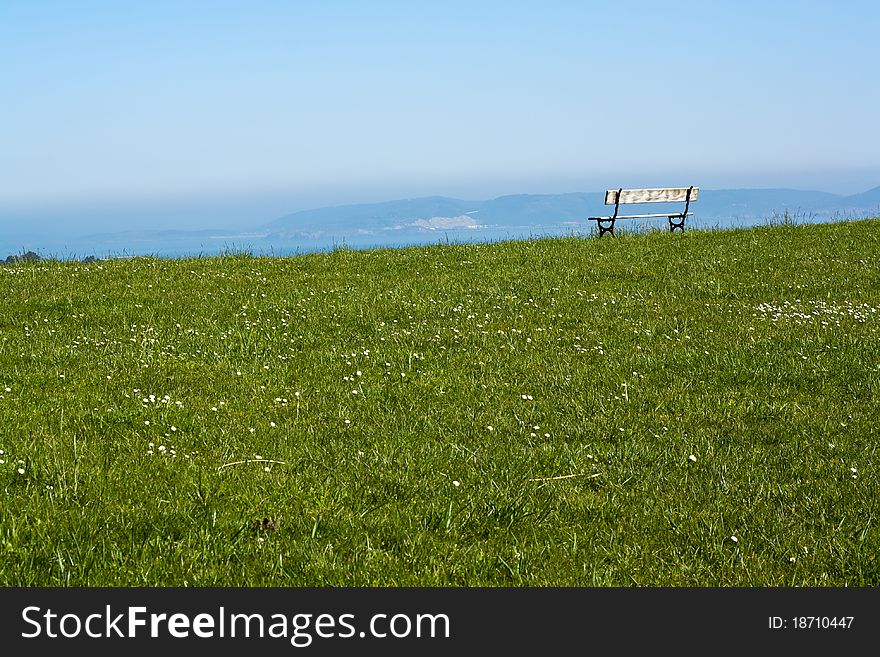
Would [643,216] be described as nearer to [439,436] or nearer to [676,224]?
[676,224]

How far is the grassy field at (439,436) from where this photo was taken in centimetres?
519

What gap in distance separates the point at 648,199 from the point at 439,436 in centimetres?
2030

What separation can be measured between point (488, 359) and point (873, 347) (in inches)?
199

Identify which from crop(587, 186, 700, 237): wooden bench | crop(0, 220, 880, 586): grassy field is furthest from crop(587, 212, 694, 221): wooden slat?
crop(0, 220, 880, 586): grassy field

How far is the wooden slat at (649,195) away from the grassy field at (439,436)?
34.7ft

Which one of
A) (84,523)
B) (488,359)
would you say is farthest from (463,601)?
(488,359)

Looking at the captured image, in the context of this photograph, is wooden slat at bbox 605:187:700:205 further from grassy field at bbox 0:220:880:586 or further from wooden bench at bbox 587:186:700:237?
grassy field at bbox 0:220:880:586

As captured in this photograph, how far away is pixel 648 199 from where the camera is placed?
2625 cm

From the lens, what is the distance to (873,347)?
1107cm

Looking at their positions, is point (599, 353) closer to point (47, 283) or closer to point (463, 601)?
point (463, 601)

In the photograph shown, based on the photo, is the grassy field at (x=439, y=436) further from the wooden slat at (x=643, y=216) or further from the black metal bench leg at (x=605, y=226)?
the wooden slat at (x=643, y=216)

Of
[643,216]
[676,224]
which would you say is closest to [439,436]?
[643,216]

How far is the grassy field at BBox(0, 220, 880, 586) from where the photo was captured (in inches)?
204

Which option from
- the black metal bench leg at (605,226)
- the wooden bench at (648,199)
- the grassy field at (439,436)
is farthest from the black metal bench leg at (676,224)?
the grassy field at (439,436)
